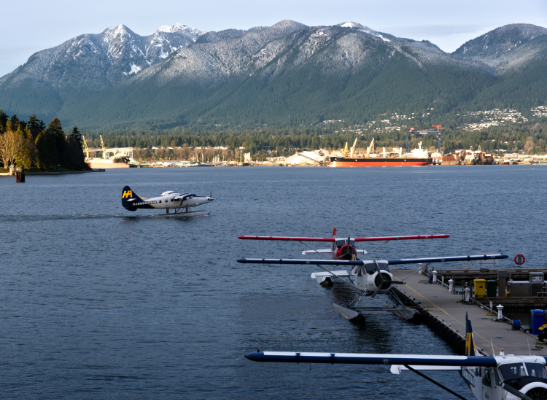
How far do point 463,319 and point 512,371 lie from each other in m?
12.0

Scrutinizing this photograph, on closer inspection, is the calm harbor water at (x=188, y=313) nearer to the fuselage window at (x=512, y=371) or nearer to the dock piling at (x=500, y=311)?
the dock piling at (x=500, y=311)

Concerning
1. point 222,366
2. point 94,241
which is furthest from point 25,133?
point 222,366

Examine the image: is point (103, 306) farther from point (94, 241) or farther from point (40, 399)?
point (94, 241)

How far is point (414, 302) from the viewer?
99.6 feet

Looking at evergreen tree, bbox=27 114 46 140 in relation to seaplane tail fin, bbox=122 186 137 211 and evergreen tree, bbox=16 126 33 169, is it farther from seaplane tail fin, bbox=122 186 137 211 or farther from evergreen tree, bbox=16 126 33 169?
seaplane tail fin, bbox=122 186 137 211

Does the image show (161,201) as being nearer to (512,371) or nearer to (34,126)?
(512,371)

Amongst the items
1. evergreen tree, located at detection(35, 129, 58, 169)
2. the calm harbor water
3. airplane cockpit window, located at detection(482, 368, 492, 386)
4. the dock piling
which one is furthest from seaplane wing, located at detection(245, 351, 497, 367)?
evergreen tree, located at detection(35, 129, 58, 169)

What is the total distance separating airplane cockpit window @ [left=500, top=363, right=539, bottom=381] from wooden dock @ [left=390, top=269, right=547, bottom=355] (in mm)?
3048

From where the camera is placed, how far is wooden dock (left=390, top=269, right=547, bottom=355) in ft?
72.8

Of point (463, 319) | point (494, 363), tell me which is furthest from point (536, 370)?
point (463, 319)

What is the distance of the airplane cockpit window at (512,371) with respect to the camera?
15258 millimetres

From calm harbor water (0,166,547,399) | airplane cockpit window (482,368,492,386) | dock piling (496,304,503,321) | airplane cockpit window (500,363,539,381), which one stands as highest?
airplane cockpit window (500,363,539,381)

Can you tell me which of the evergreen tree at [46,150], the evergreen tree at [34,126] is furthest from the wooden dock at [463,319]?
the evergreen tree at [34,126]

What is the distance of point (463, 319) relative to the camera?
27078 millimetres
